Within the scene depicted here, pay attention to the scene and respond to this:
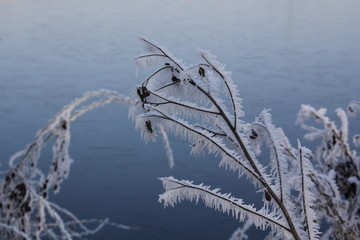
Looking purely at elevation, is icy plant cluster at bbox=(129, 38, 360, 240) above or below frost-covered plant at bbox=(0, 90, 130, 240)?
below

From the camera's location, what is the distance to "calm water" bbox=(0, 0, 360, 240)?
27.2 feet

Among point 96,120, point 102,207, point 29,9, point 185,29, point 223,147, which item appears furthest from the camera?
point 29,9

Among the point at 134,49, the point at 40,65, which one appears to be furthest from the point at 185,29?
the point at 40,65

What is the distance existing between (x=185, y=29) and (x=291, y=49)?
3830 millimetres

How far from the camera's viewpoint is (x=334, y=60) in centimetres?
1316

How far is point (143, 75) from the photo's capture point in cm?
1134

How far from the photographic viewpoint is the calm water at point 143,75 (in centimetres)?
830

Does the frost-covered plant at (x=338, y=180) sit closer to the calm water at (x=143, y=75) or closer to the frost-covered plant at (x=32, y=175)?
the frost-covered plant at (x=32, y=175)

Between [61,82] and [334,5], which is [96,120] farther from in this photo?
[334,5]

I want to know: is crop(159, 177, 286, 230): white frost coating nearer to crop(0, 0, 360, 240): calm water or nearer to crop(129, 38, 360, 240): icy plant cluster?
crop(129, 38, 360, 240): icy plant cluster

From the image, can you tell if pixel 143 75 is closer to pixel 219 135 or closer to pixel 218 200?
pixel 219 135

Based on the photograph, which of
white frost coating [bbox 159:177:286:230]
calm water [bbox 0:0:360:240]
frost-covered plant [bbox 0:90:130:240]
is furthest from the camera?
calm water [bbox 0:0:360:240]

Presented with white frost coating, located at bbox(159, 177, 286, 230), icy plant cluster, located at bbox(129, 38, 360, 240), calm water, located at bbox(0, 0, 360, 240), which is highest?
calm water, located at bbox(0, 0, 360, 240)

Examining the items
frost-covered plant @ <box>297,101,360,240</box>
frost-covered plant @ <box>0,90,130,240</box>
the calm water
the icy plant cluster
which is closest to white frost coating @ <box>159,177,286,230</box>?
the icy plant cluster
